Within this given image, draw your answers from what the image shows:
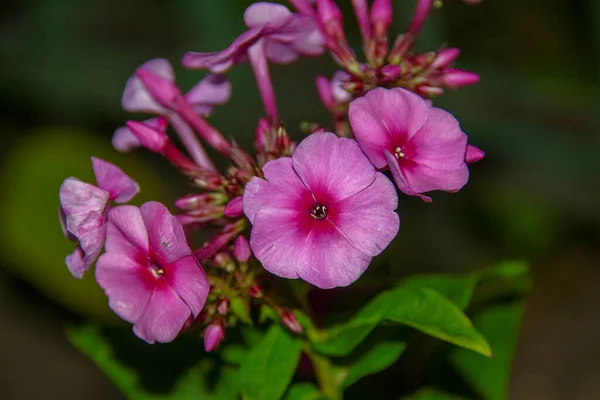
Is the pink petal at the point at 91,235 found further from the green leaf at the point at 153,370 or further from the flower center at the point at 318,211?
the green leaf at the point at 153,370

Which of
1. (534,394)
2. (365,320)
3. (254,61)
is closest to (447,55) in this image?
(254,61)

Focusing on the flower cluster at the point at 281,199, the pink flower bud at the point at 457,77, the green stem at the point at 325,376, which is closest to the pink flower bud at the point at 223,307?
the flower cluster at the point at 281,199

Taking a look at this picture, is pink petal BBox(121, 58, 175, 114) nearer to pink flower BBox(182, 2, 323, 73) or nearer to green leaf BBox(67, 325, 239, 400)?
pink flower BBox(182, 2, 323, 73)

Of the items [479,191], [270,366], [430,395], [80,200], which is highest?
[80,200]

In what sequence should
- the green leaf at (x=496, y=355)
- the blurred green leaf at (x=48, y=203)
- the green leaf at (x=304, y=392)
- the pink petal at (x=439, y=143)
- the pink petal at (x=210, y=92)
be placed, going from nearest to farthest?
the pink petal at (x=439, y=143) < the green leaf at (x=304, y=392) < the pink petal at (x=210, y=92) < the green leaf at (x=496, y=355) < the blurred green leaf at (x=48, y=203)

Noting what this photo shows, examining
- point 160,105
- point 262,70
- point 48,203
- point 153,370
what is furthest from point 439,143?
point 48,203

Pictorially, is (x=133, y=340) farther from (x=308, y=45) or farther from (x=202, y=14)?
(x=202, y=14)

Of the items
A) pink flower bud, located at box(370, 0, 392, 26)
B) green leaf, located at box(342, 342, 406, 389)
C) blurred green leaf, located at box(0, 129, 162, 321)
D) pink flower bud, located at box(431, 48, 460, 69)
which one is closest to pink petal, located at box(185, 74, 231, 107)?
pink flower bud, located at box(370, 0, 392, 26)

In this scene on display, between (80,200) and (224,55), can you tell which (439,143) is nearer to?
(224,55)
